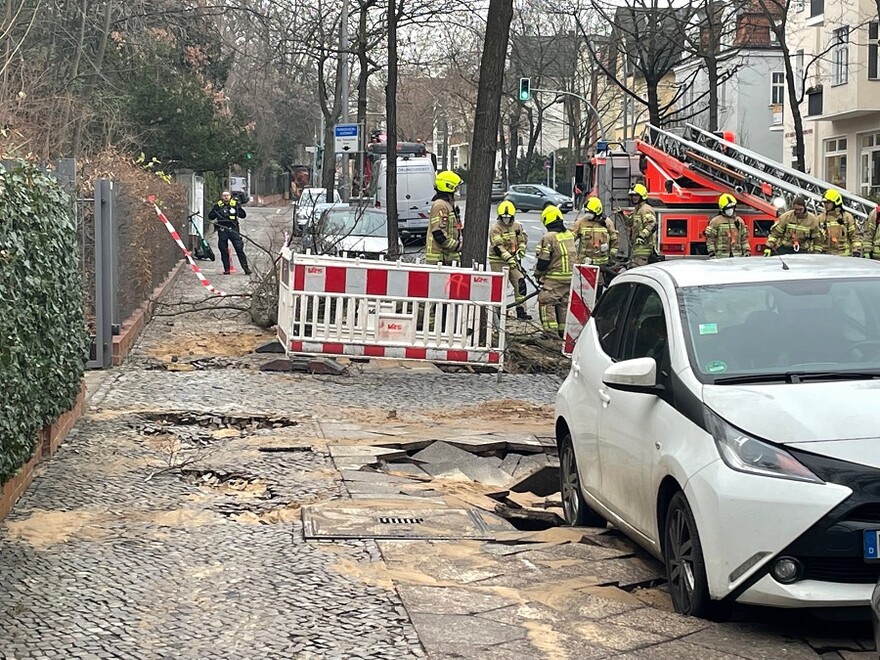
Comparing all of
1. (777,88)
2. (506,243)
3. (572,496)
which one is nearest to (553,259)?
(506,243)

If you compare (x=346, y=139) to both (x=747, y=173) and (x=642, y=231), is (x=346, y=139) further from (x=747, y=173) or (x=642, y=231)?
(x=642, y=231)

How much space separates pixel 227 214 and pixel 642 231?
30.1 ft

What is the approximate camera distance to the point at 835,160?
49719mm

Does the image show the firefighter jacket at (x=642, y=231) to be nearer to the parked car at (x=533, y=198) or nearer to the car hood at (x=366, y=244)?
the car hood at (x=366, y=244)

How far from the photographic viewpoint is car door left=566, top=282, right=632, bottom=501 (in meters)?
6.85

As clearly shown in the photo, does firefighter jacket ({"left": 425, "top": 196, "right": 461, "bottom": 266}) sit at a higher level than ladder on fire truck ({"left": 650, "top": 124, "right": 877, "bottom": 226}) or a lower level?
lower

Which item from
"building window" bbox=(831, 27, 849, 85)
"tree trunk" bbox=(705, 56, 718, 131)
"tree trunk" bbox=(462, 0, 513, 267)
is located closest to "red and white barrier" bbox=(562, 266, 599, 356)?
"tree trunk" bbox=(462, 0, 513, 267)

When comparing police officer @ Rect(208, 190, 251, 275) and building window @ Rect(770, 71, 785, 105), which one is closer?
police officer @ Rect(208, 190, 251, 275)

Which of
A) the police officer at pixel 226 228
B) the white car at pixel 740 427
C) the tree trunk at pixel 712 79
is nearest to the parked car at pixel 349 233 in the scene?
the police officer at pixel 226 228

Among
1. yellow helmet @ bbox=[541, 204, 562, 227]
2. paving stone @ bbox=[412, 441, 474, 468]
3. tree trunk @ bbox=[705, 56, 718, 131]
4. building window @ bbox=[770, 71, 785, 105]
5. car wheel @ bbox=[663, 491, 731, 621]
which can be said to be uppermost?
building window @ bbox=[770, 71, 785, 105]

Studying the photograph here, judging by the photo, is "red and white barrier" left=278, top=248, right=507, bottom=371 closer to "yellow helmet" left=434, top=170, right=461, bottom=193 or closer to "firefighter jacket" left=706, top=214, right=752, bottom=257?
"yellow helmet" left=434, top=170, right=461, bottom=193

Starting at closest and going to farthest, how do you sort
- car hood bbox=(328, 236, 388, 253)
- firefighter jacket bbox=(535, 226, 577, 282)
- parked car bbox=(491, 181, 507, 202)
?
1. firefighter jacket bbox=(535, 226, 577, 282)
2. car hood bbox=(328, 236, 388, 253)
3. parked car bbox=(491, 181, 507, 202)

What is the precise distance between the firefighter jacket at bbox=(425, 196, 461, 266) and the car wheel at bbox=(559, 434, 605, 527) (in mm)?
9443

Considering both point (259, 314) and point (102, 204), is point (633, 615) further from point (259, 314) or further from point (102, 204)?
point (259, 314)
